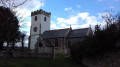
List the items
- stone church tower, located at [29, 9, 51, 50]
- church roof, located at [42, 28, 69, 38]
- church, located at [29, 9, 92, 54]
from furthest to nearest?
stone church tower, located at [29, 9, 51, 50] < church roof, located at [42, 28, 69, 38] < church, located at [29, 9, 92, 54]

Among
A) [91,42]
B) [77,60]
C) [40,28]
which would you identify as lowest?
[77,60]

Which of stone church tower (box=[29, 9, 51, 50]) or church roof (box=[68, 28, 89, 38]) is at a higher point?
→ stone church tower (box=[29, 9, 51, 50])

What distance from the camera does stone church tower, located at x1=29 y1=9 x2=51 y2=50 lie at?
50.4 metres

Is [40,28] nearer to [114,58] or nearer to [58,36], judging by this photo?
[58,36]

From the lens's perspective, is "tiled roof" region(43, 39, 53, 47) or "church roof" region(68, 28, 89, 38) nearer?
"church roof" region(68, 28, 89, 38)

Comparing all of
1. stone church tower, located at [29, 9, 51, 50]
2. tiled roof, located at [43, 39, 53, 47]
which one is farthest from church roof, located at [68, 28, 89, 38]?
stone church tower, located at [29, 9, 51, 50]

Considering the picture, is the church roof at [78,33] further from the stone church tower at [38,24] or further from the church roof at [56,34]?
the stone church tower at [38,24]

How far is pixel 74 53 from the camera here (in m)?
25.8

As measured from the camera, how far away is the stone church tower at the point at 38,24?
165ft

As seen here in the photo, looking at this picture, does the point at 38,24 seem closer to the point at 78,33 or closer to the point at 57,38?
the point at 57,38

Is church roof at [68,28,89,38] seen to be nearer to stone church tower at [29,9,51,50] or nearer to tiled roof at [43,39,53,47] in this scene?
tiled roof at [43,39,53,47]

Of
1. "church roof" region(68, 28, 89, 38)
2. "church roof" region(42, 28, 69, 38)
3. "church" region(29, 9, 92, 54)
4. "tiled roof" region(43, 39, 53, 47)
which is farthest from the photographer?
"church roof" region(42, 28, 69, 38)

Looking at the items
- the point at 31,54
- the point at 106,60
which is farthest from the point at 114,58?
the point at 31,54

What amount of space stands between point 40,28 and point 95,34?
100 ft
